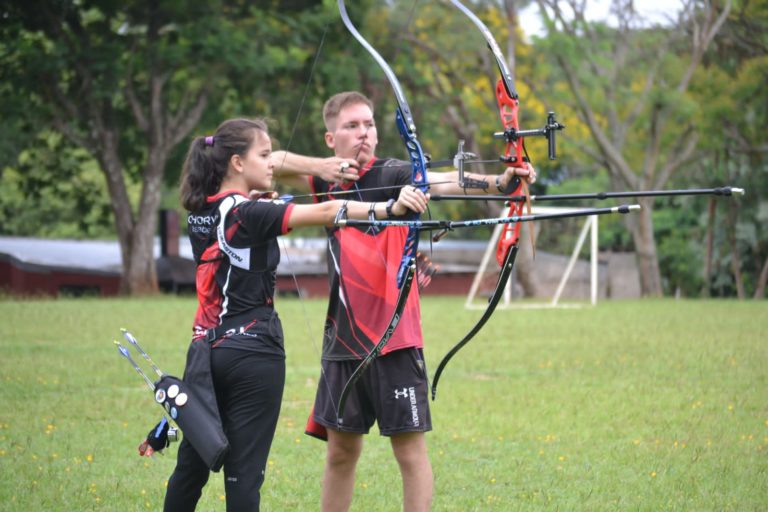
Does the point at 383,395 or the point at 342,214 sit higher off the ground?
the point at 342,214

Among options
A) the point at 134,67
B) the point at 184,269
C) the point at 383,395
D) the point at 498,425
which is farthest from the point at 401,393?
the point at 184,269

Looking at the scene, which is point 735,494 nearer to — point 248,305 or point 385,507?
point 385,507

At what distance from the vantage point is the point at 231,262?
4.19 metres

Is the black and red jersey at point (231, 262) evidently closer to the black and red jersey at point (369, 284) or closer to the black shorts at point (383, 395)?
the black and red jersey at point (369, 284)

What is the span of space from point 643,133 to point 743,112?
3511 mm

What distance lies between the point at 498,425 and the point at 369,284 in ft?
12.3

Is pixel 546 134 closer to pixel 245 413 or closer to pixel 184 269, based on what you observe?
pixel 245 413

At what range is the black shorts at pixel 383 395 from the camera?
15.1ft

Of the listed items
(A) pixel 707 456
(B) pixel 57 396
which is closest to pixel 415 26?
(B) pixel 57 396

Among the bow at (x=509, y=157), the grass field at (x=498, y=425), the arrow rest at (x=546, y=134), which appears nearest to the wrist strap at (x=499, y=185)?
the bow at (x=509, y=157)

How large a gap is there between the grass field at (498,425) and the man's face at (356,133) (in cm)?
169

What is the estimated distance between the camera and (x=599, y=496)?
19.5 ft

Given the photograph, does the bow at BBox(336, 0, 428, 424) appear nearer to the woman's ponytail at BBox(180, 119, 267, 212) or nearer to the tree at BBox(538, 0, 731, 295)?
the woman's ponytail at BBox(180, 119, 267, 212)

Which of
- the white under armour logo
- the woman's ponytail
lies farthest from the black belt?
the white under armour logo
